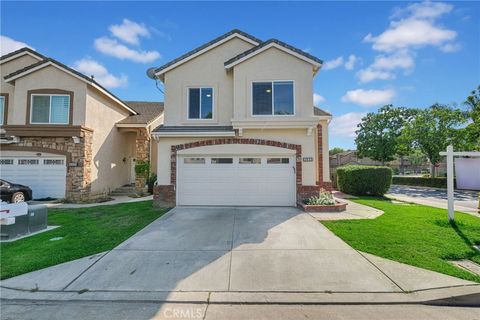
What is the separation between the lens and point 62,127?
14.0m

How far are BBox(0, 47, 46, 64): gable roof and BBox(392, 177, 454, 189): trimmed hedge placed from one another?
35068 mm

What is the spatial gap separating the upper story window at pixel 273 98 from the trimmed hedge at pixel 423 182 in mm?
23181

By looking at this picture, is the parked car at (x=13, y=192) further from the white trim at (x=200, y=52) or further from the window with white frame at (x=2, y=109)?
the white trim at (x=200, y=52)

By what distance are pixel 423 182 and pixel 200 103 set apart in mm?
27429

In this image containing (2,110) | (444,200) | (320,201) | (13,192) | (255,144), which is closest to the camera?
(320,201)

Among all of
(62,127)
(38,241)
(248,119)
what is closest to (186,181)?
(248,119)

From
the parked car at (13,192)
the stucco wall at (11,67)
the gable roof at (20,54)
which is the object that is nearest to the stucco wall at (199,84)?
the parked car at (13,192)

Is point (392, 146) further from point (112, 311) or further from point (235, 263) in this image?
point (112, 311)

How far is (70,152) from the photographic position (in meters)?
14.2

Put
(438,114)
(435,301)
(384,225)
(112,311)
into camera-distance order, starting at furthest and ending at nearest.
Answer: (438,114) < (384,225) < (435,301) < (112,311)

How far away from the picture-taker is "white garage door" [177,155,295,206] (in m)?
11.6

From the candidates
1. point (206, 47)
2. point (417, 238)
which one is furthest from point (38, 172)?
point (417, 238)

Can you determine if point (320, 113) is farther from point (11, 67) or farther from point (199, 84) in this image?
point (11, 67)

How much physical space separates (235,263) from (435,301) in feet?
11.6
